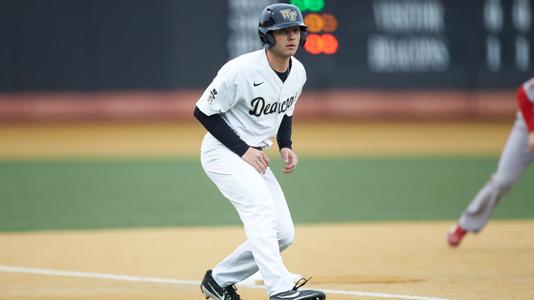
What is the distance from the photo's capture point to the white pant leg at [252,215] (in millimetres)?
6250

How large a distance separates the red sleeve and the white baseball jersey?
2.54 m

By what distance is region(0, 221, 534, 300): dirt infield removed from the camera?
288 inches

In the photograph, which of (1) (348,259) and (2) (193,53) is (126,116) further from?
(1) (348,259)

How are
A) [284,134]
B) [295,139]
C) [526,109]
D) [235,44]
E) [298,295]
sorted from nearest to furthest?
[298,295]
[284,134]
[526,109]
[295,139]
[235,44]

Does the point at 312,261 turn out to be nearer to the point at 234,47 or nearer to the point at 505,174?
the point at 505,174

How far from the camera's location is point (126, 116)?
26.6 metres

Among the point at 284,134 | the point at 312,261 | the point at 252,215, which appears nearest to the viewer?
the point at 252,215

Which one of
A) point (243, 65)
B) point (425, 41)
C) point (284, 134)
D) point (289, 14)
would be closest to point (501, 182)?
point (284, 134)

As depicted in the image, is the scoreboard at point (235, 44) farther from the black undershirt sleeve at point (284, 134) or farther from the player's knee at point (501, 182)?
the black undershirt sleeve at point (284, 134)

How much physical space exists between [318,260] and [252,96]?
8.89ft

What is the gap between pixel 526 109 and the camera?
8.65 m

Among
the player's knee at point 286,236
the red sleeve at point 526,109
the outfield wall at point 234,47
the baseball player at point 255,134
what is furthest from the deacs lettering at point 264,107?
the outfield wall at point 234,47

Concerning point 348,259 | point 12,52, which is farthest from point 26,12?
point 348,259

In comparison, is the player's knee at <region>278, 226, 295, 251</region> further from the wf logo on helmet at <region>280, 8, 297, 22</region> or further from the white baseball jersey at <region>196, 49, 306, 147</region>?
the wf logo on helmet at <region>280, 8, 297, 22</region>
